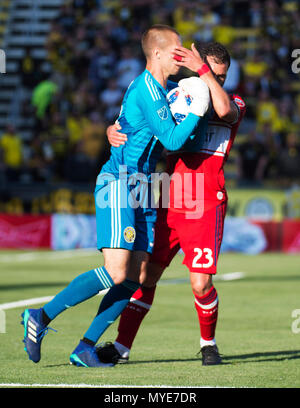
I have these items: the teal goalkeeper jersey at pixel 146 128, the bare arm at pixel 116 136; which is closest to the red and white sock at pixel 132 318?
the teal goalkeeper jersey at pixel 146 128

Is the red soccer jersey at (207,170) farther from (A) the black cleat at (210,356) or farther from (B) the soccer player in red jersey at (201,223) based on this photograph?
(A) the black cleat at (210,356)

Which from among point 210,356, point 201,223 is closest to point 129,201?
point 201,223

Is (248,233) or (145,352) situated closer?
(145,352)

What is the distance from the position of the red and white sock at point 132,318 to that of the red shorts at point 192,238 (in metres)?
0.34

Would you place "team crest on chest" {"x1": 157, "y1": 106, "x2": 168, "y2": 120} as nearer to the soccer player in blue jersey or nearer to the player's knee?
the soccer player in blue jersey

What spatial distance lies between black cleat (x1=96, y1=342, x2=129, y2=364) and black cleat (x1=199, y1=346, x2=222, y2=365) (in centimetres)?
56

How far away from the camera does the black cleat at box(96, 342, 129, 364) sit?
6211mm

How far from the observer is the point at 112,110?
2117 centimetres

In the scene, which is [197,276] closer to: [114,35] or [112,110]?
[112,110]

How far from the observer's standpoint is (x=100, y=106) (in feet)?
70.8

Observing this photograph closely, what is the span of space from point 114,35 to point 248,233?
26.4 ft

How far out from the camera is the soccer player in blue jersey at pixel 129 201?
19.0ft
